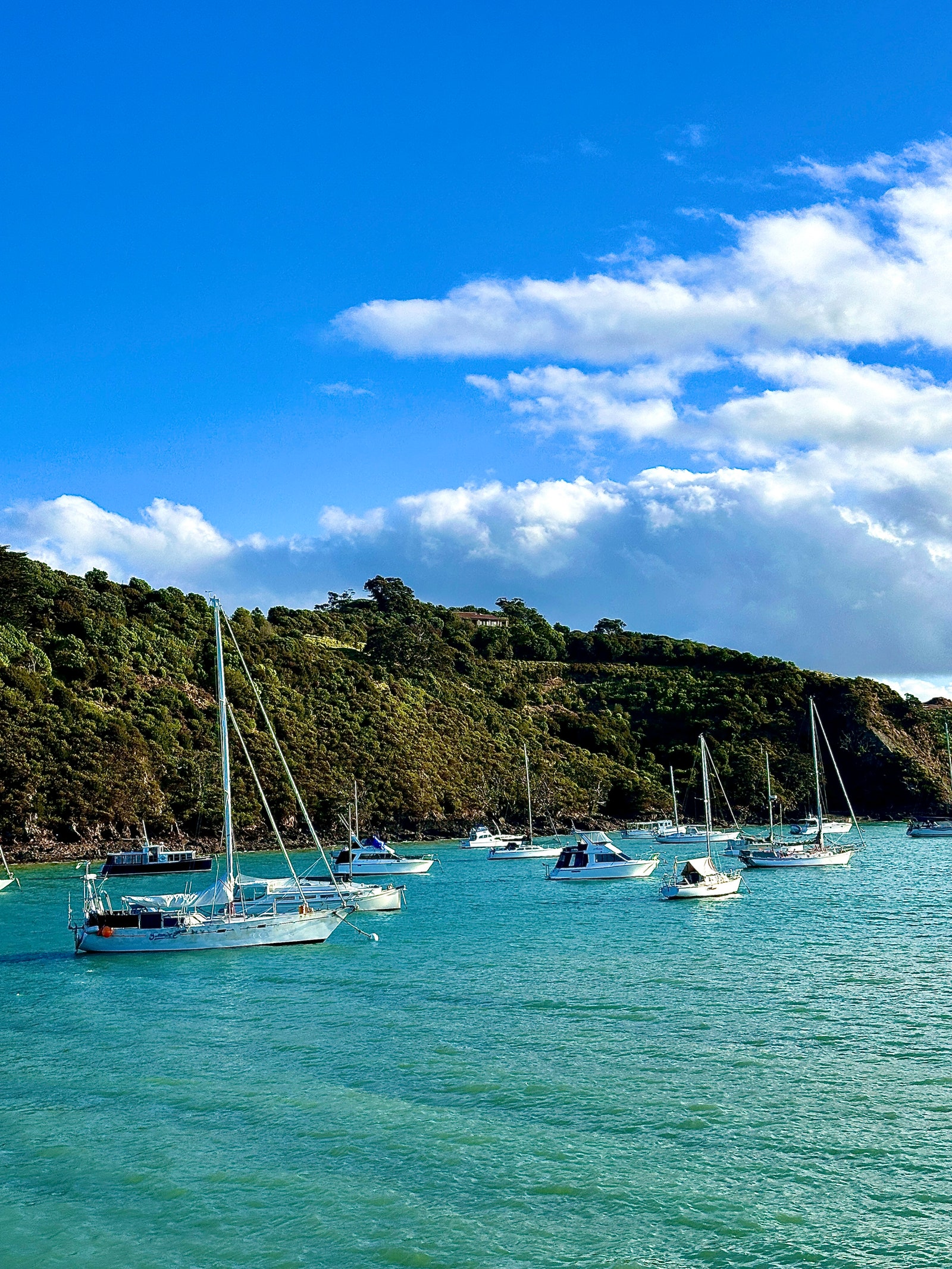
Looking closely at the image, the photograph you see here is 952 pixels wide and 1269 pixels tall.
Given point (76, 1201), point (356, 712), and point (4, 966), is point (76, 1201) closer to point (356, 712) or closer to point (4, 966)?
point (4, 966)

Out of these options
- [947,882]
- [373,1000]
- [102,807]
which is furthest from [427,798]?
[373,1000]

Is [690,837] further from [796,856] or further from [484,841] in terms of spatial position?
[796,856]

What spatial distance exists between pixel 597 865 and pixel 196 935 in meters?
30.5

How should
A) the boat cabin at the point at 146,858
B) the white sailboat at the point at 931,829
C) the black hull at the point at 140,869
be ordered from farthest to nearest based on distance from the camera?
1. the white sailboat at the point at 931,829
2. the boat cabin at the point at 146,858
3. the black hull at the point at 140,869

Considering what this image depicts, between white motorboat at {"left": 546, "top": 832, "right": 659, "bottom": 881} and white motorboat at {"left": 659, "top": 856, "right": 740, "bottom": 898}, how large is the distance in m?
8.48

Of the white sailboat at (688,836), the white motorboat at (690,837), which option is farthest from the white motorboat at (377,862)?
the white motorboat at (690,837)

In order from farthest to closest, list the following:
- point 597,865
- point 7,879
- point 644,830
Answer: point 644,830 < point 7,879 < point 597,865

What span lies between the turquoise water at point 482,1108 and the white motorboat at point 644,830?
60.6 metres

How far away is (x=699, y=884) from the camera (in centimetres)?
5206

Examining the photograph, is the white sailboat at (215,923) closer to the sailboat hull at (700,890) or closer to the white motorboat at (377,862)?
the sailboat hull at (700,890)

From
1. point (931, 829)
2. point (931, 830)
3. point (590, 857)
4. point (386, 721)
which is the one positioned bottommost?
point (931, 830)

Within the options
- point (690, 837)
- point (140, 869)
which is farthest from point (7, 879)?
point (690, 837)

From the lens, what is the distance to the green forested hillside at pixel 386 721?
87.8m

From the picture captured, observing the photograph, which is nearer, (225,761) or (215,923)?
(215,923)
